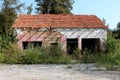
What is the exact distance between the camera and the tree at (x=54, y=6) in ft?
200

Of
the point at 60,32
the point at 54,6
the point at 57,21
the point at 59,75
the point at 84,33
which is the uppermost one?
the point at 54,6

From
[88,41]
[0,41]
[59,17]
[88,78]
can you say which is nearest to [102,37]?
[88,41]

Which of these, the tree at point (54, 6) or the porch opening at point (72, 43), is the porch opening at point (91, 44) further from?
the tree at point (54, 6)

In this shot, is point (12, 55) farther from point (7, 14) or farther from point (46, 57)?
point (7, 14)

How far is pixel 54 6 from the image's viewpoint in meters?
61.0

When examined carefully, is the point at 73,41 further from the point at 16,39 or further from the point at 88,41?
the point at 16,39

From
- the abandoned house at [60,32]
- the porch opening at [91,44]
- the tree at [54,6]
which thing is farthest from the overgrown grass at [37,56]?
the tree at [54,6]

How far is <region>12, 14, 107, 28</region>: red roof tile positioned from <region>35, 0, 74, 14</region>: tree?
1193 cm

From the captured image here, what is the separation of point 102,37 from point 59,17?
6.78m

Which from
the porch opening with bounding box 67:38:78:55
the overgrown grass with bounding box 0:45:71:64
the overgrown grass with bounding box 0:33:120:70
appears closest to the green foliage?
the porch opening with bounding box 67:38:78:55

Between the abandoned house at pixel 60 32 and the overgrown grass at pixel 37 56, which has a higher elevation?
the abandoned house at pixel 60 32

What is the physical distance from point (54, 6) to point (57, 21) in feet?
46.4

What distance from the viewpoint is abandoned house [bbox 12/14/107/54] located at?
44.8m

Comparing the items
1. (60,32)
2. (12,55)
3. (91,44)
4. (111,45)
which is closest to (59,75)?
(12,55)
